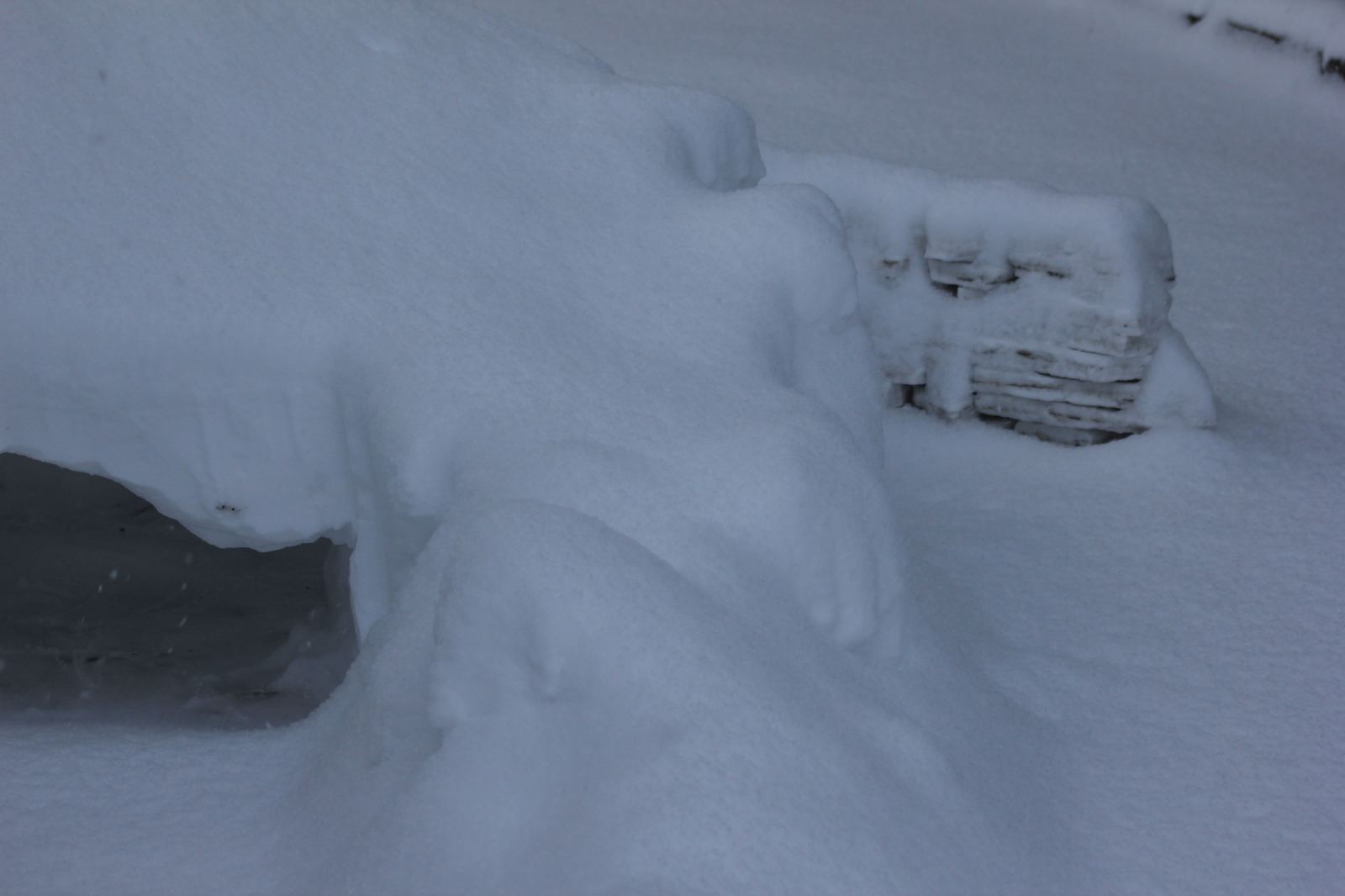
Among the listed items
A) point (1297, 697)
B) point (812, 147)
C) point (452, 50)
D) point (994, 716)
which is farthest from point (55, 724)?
point (812, 147)

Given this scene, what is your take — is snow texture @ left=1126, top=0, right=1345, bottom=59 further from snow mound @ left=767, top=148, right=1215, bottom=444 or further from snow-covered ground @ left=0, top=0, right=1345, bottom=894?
snow-covered ground @ left=0, top=0, right=1345, bottom=894

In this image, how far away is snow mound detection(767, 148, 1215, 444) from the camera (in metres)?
3.64

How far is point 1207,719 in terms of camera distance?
2773 millimetres

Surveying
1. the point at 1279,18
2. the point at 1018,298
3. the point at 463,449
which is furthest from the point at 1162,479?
the point at 1279,18

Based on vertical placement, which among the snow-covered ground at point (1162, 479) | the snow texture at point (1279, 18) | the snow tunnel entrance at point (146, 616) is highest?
the snow texture at point (1279, 18)

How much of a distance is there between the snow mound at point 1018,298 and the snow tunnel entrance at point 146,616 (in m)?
1.81

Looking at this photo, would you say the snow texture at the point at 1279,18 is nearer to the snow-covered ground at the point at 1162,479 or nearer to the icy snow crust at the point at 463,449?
the snow-covered ground at the point at 1162,479

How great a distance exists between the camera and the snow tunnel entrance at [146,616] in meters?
2.96

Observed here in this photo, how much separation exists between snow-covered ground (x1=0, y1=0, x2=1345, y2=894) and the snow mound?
477 mm

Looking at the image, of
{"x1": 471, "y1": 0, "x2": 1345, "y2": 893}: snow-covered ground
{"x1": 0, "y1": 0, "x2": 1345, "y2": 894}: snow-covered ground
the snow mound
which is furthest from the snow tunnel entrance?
the snow mound

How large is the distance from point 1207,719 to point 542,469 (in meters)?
1.64

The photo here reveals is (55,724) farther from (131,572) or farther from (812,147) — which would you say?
(812,147)

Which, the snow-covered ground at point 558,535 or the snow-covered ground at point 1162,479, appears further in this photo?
the snow-covered ground at point 1162,479

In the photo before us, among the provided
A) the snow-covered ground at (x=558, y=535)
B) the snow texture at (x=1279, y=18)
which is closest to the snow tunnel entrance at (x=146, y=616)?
the snow-covered ground at (x=558, y=535)
